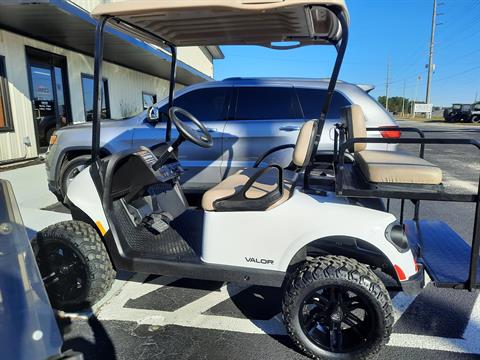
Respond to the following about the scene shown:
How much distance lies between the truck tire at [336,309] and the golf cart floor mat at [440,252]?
1.32ft

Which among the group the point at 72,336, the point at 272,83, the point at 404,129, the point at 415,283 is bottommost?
the point at 72,336

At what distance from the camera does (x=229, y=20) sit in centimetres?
241

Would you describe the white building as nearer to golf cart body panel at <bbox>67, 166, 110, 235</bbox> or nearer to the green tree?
golf cart body panel at <bbox>67, 166, 110, 235</bbox>

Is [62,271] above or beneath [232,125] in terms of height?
beneath

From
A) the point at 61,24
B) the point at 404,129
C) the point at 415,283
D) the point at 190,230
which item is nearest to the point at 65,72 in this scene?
the point at 61,24

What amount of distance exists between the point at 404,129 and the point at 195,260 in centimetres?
226

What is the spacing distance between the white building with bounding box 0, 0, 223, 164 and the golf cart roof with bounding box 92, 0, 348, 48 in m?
4.14

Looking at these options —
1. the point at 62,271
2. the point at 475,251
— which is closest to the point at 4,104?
the point at 62,271

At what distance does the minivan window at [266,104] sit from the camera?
4.61 metres

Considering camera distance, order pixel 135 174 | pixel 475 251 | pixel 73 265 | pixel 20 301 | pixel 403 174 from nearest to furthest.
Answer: pixel 20 301 < pixel 475 251 < pixel 403 174 < pixel 73 265 < pixel 135 174

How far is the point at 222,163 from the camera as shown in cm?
457

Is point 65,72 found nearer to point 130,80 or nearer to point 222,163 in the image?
point 130,80

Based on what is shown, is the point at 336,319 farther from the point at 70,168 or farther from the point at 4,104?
the point at 4,104

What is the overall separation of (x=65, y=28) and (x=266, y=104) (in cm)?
502
